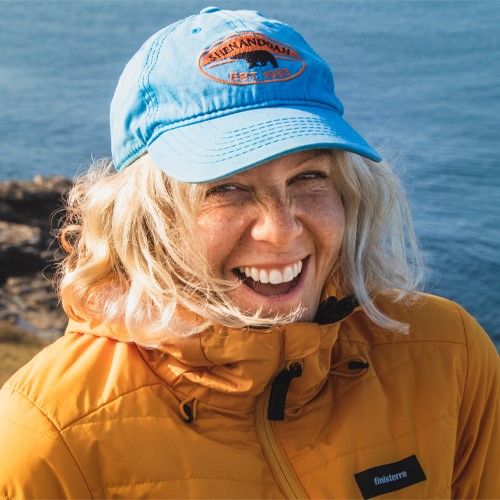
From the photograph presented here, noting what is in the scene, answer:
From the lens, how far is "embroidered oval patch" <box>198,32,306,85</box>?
7.70ft

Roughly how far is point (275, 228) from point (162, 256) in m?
0.37

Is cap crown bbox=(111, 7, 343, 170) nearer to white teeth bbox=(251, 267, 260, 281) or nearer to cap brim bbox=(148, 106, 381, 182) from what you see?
cap brim bbox=(148, 106, 381, 182)

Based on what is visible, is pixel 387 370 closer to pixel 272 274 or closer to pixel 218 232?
pixel 272 274

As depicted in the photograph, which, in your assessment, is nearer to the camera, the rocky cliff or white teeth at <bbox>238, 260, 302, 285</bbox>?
white teeth at <bbox>238, 260, 302, 285</bbox>

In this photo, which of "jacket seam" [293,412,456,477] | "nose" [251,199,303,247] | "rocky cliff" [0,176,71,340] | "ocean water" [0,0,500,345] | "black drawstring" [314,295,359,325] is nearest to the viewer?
"nose" [251,199,303,247]

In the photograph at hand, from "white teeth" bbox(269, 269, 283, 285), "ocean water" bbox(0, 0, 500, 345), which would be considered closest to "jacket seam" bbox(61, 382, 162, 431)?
"white teeth" bbox(269, 269, 283, 285)

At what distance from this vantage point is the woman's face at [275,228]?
2445 mm

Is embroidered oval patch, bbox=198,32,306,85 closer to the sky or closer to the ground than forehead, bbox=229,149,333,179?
closer to the sky

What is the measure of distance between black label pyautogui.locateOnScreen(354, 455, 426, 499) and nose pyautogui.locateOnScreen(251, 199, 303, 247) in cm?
73

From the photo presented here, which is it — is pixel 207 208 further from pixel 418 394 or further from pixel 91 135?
pixel 91 135

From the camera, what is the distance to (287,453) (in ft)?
8.29

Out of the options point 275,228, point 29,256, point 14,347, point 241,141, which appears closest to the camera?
point 241,141

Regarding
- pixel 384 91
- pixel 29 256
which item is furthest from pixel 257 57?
pixel 384 91

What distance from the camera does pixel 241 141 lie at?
2.29 m
